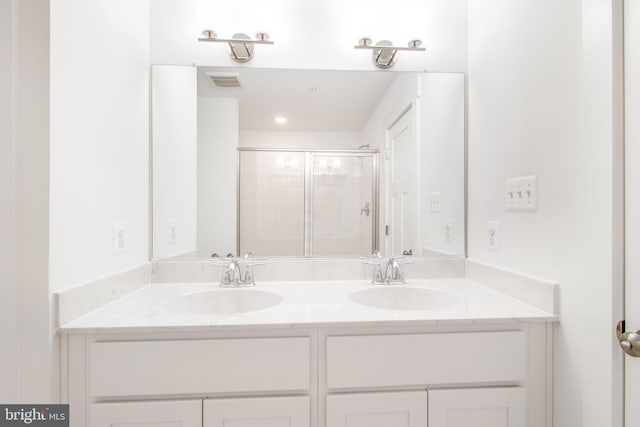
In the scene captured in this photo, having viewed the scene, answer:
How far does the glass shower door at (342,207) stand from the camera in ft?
5.03

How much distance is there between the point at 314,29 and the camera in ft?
4.95

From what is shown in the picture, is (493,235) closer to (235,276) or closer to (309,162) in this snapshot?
(309,162)

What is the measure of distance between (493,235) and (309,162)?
32.9 inches

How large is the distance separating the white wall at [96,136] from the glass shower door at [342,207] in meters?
0.75

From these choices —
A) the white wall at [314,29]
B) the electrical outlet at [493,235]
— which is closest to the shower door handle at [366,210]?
the electrical outlet at [493,235]

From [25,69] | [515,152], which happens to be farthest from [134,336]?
[515,152]

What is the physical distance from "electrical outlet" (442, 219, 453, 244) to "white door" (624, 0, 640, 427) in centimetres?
75

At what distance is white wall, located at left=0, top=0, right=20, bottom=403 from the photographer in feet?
2.76

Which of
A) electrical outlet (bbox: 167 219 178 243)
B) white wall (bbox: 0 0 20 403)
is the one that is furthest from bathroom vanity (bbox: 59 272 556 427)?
electrical outlet (bbox: 167 219 178 243)

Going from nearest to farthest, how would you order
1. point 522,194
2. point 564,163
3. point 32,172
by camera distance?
point 32,172 → point 564,163 → point 522,194

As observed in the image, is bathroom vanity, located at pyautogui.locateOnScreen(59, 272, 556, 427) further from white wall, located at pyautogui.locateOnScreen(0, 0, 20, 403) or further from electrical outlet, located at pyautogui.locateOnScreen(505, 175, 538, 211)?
electrical outlet, located at pyautogui.locateOnScreen(505, 175, 538, 211)

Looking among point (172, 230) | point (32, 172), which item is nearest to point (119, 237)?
point (172, 230)

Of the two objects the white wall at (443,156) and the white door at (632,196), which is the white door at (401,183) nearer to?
the white wall at (443,156)

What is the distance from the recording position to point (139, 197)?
1.36 meters
